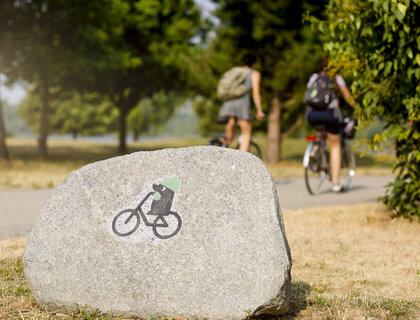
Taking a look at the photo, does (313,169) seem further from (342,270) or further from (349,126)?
(342,270)

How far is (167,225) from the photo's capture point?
332cm

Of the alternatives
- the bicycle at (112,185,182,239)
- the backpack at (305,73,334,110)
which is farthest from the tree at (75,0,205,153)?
the bicycle at (112,185,182,239)

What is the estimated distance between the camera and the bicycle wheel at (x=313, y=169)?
848cm

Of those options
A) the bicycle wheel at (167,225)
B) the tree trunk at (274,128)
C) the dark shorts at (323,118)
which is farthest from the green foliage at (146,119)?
the bicycle wheel at (167,225)

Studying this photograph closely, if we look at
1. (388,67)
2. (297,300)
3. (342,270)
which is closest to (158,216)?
(297,300)

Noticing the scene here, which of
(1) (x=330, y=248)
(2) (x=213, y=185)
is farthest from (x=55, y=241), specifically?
(1) (x=330, y=248)

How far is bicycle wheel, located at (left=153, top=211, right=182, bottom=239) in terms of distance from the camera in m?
3.28

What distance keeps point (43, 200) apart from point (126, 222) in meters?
5.37

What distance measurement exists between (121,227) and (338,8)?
388 cm

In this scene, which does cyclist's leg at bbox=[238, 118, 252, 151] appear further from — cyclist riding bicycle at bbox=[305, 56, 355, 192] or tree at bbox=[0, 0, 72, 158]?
tree at bbox=[0, 0, 72, 158]

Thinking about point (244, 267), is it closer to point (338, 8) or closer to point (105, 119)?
point (338, 8)

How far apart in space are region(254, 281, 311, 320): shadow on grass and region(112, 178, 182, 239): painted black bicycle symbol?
78 cm

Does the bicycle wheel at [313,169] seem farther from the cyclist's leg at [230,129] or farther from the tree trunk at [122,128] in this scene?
the tree trunk at [122,128]

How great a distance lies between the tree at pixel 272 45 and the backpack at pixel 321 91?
8232mm
